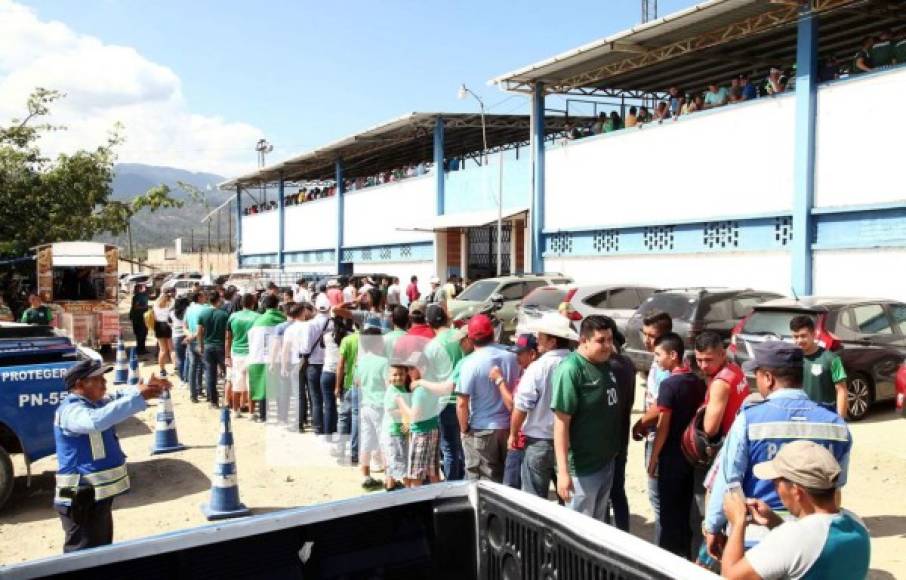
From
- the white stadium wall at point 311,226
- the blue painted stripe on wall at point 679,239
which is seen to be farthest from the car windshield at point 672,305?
the white stadium wall at point 311,226

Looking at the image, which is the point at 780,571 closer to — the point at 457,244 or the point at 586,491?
the point at 586,491

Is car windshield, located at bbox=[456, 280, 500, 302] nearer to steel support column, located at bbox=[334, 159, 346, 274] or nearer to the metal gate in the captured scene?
the metal gate

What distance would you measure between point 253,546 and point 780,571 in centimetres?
173

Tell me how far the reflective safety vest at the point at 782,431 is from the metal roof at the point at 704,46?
1276 cm

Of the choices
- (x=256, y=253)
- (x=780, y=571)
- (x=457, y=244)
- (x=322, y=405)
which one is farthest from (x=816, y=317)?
(x=256, y=253)

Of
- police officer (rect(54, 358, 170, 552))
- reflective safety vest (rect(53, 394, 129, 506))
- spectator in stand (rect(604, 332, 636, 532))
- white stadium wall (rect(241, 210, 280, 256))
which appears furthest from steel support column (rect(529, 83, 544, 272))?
white stadium wall (rect(241, 210, 280, 256))

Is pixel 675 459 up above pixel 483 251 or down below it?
below

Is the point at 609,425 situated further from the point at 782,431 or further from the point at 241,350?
the point at 241,350

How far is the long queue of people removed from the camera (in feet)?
8.07

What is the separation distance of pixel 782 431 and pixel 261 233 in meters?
45.8

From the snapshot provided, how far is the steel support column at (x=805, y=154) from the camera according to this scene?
1386 cm

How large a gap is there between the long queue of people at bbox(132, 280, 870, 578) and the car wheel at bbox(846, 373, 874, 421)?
156 inches

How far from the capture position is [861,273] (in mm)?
13102

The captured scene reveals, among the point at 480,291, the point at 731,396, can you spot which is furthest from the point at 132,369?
the point at 731,396
